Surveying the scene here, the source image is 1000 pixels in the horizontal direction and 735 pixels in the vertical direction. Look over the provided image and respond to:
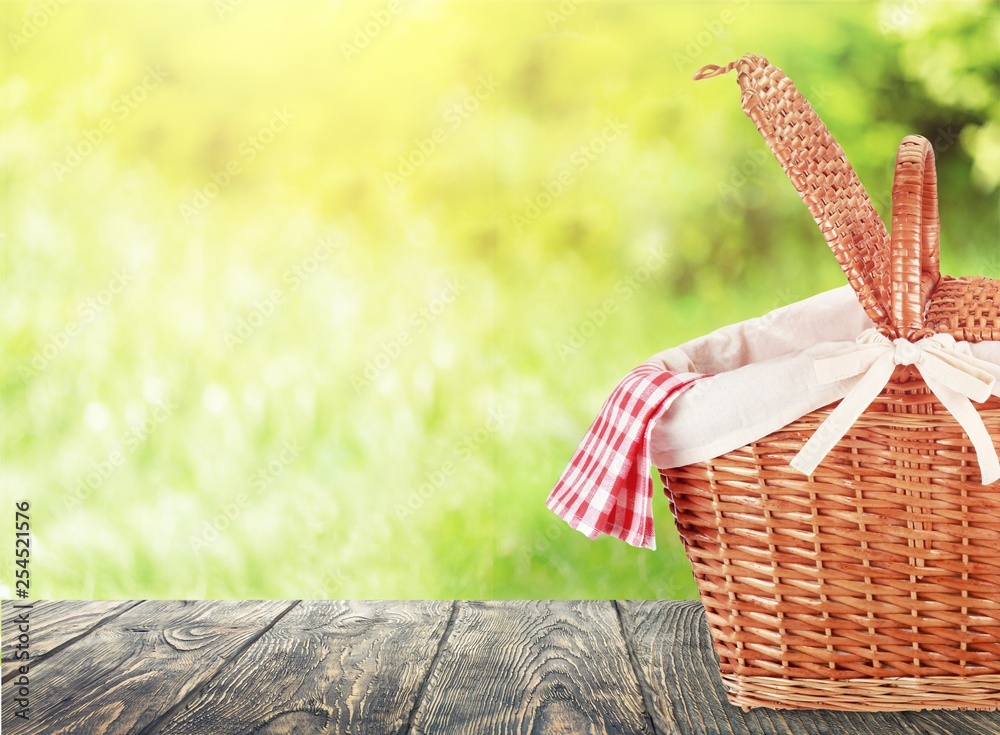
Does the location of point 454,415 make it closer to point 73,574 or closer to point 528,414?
point 528,414

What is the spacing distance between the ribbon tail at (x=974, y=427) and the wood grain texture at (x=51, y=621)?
129 cm

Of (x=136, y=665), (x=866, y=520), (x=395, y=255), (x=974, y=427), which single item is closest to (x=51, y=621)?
(x=136, y=665)

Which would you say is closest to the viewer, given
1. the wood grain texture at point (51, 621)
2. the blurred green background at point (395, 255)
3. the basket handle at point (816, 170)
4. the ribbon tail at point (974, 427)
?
the ribbon tail at point (974, 427)

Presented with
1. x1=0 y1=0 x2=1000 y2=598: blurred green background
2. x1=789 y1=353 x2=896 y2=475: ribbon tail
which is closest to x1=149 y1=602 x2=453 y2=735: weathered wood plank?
x1=0 y1=0 x2=1000 y2=598: blurred green background

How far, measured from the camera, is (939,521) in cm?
102

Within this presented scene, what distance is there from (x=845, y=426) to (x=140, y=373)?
4.63 ft

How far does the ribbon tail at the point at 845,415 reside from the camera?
998mm

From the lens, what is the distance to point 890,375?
100 centimetres

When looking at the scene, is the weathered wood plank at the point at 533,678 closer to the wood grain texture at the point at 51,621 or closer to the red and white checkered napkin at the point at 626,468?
the red and white checkered napkin at the point at 626,468

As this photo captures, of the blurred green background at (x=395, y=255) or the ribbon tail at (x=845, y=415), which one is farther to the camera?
the blurred green background at (x=395, y=255)

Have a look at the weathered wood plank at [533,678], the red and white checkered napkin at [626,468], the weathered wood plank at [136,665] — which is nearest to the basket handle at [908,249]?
the red and white checkered napkin at [626,468]

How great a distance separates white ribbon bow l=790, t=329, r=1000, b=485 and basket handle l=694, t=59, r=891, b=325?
0.23 feet

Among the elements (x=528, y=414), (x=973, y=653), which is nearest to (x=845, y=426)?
(x=973, y=653)

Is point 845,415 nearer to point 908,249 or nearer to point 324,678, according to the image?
point 908,249
